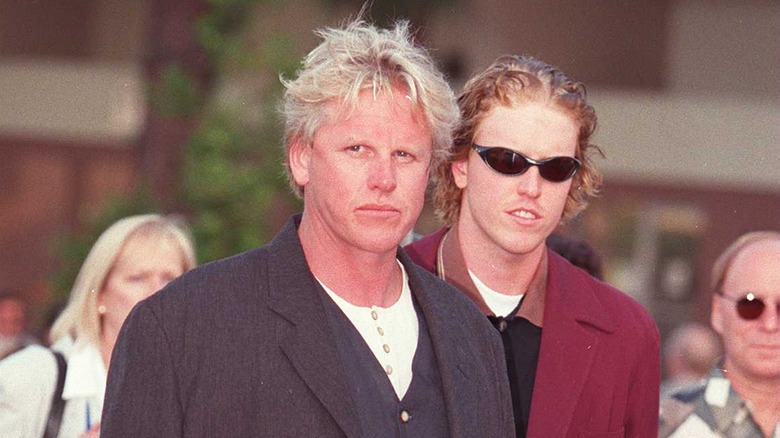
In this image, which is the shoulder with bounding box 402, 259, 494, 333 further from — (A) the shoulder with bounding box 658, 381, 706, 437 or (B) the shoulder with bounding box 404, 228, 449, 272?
(A) the shoulder with bounding box 658, 381, 706, 437

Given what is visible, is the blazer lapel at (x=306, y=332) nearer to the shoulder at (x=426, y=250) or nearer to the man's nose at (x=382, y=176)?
the man's nose at (x=382, y=176)

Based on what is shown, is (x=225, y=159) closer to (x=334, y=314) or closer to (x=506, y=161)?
(x=506, y=161)

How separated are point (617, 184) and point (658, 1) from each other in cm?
302

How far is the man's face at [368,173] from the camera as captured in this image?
129 inches

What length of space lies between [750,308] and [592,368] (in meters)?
1.04

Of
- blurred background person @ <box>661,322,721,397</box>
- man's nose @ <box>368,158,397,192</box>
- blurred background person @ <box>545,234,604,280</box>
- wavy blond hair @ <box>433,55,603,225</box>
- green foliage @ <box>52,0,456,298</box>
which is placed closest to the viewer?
man's nose @ <box>368,158,397,192</box>

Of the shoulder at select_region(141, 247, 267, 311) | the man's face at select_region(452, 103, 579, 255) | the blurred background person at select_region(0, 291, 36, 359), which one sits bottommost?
the blurred background person at select_region(0, 291, 36, 359)

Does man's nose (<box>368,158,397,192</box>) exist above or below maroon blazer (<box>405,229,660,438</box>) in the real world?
above

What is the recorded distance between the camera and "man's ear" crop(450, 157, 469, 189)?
4.28m

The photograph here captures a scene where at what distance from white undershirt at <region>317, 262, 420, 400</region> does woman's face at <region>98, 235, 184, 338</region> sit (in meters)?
2.65

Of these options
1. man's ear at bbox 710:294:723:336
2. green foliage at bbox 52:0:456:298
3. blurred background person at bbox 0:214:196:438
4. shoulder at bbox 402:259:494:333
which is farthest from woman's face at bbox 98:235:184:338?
green foliage at bbox 52:0:456:298

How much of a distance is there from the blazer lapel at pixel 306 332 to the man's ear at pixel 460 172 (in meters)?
1.05

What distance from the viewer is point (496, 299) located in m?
4.26

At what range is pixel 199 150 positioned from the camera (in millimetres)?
11367
